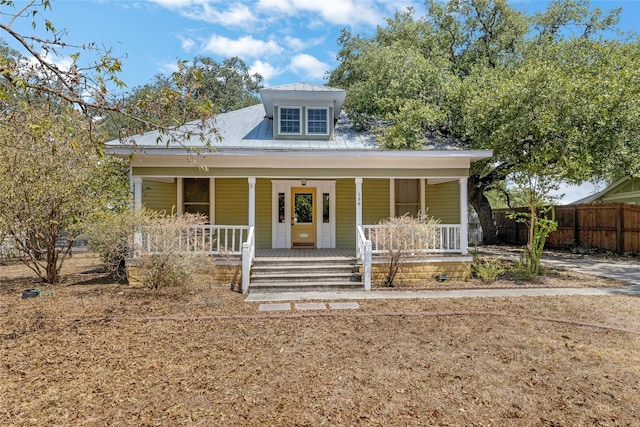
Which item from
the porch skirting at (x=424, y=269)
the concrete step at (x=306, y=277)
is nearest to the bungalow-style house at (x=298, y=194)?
the porch skirting at (x=424, y=269)

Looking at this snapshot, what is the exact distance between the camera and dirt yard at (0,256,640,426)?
10.0ft

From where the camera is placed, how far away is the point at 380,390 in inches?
135

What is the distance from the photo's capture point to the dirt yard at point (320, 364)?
10.0ft

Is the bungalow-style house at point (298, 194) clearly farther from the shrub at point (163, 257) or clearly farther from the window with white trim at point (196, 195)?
Answer: the shrub at point (163, 257)

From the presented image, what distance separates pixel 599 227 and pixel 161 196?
662 inches

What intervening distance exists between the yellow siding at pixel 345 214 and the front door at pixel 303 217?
0.80 meters

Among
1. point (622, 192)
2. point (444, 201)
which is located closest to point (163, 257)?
point (444, 201)

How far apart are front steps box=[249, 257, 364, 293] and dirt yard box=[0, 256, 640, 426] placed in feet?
4.93

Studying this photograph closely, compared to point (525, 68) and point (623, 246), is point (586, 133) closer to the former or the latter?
point (525, 68)

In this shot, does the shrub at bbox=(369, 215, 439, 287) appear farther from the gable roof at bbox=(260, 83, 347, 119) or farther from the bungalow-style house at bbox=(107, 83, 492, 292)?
the gable roof at bbox=(260, 83, 347, 119)

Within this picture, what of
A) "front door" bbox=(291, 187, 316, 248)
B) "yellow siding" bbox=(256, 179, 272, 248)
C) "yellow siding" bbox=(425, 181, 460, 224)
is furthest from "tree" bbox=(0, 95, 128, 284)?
"yellow siding" bbox=(425, 181, 460, 224)

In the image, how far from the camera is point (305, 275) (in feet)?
27.4

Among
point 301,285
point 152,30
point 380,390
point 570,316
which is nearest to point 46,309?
point 301,285

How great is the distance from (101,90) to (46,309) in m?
4.08
